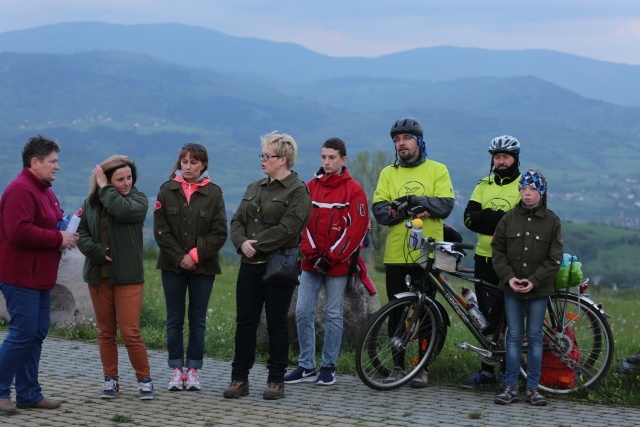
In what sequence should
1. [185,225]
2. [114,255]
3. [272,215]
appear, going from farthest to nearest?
[185,225] → [272,215] → [114,255]

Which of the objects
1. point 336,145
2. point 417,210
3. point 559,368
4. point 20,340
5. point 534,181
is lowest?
point 559,368

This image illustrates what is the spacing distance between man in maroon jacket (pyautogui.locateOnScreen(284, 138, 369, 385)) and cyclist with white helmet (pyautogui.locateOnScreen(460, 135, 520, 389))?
1005 mm

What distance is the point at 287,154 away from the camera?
8.47 metres

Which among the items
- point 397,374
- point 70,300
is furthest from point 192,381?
point 70,300

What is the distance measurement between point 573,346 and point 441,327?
1.14 metres

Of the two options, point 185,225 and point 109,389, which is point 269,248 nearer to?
point 185,225

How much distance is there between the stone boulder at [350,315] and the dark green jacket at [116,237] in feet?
8.52

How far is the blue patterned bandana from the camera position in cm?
824

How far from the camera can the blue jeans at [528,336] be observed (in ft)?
27.3

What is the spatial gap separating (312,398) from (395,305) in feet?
3.46

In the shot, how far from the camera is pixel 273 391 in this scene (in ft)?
27.2

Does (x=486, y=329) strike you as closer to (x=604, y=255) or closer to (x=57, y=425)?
(x=57, y=425)

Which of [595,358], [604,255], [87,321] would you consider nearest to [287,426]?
[595,358]

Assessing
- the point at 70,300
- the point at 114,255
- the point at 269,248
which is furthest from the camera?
the point at 70,300
